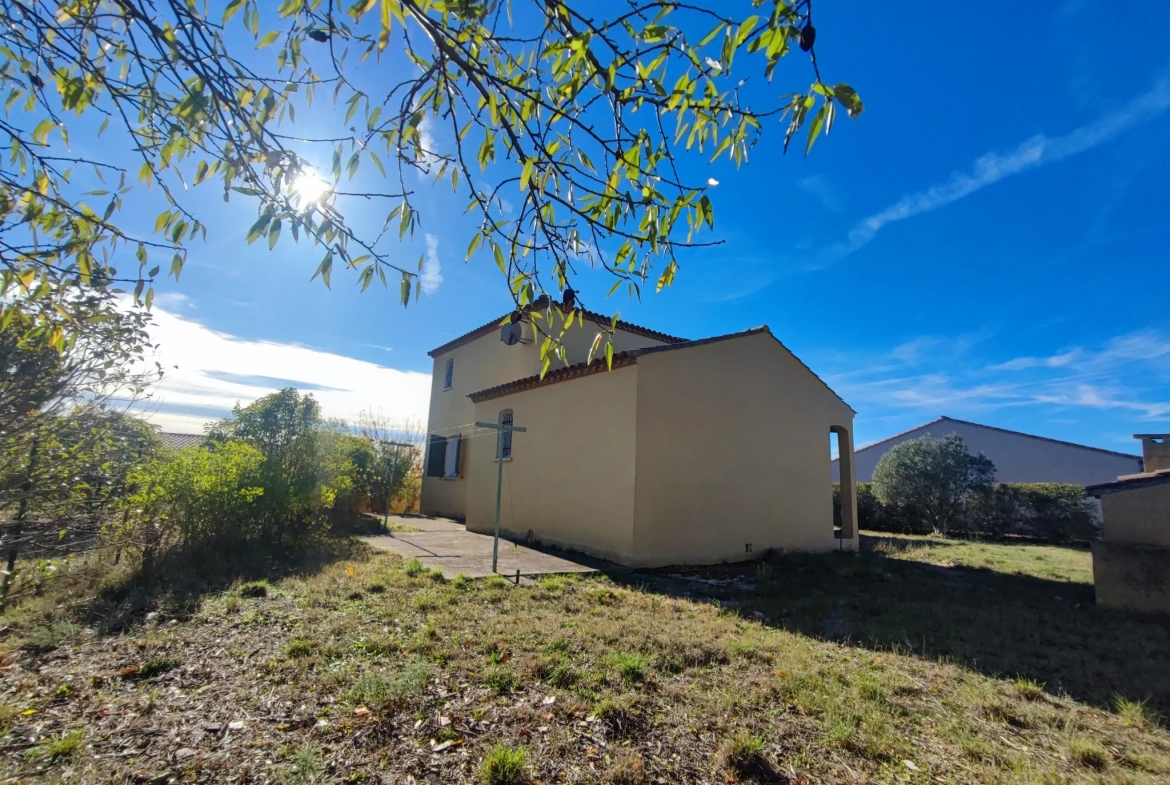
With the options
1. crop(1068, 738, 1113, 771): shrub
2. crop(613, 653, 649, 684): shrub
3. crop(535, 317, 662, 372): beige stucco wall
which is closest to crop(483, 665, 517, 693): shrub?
crop(613, 653, 649, 684): shrub

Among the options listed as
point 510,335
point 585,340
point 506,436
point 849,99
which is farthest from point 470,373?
point 849,99

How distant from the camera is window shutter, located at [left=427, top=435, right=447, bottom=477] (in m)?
16.3

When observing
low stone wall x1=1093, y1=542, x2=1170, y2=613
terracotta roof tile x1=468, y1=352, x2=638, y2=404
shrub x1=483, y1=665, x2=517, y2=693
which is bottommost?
shrub x1=483, y1=665, x2=517, y2=693

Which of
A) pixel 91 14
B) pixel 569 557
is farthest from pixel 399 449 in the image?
pixel 91 14

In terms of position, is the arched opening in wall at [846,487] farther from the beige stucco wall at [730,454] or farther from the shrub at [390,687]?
the shrub at [390,687]

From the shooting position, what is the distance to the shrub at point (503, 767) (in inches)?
92.1

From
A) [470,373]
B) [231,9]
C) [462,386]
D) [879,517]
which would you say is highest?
[470,373]

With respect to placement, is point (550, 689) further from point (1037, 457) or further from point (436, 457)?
point (1037, 457)

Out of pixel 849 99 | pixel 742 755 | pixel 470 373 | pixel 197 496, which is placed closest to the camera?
pixel 849 99

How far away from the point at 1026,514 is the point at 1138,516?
12632mm

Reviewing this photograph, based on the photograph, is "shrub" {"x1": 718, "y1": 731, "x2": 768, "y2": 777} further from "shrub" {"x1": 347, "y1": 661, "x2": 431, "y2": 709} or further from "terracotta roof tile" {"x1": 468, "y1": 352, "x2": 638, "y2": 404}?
"terracotta roof tile" {"x1": 468, "y1": 352, "x2": 638, "y2": 404}

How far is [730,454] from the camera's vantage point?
31.1ft

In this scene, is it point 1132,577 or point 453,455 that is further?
point 453,455

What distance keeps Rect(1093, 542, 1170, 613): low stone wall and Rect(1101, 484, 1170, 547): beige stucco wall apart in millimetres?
130
